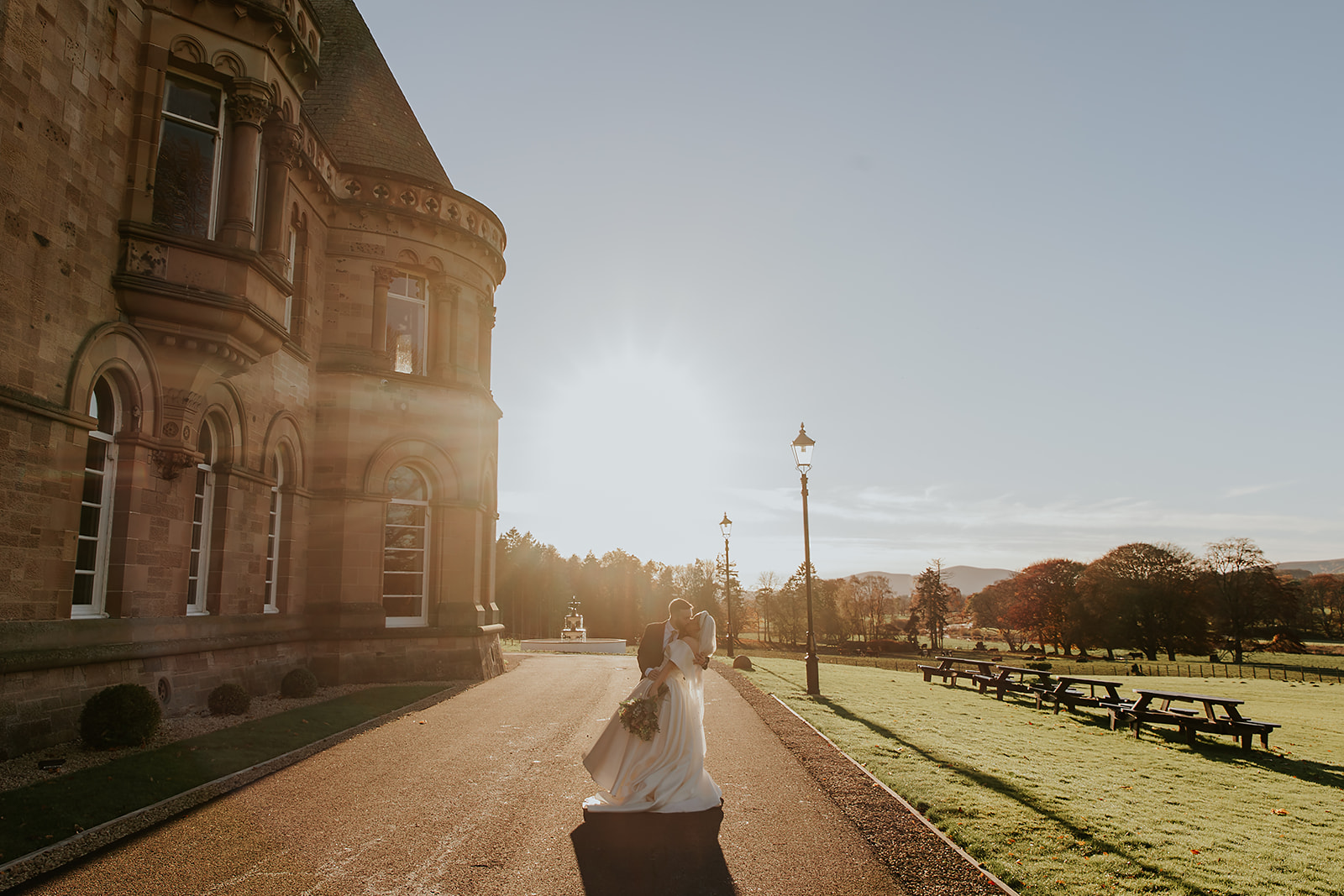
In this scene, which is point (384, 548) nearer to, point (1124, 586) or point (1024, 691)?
point (1024, 691)

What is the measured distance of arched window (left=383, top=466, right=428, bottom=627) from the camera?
18781 millimetres

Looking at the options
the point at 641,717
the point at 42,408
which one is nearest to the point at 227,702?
the point at 42,408

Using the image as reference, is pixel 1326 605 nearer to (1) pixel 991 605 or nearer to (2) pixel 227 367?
(1) pixel 991 605

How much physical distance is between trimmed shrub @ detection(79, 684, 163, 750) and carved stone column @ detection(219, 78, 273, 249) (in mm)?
6969

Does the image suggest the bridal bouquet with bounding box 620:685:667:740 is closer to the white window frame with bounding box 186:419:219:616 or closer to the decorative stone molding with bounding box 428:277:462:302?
the white window frame with bounding box 186:419:219:616

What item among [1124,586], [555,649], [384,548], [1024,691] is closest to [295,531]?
[384,548]

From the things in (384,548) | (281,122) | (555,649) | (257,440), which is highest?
(281,122)

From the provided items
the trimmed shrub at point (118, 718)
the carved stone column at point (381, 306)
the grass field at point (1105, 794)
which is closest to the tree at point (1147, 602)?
the grass field at point (1105, 794)

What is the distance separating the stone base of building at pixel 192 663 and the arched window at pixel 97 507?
0.49 metres

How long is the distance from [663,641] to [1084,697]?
13.6 m

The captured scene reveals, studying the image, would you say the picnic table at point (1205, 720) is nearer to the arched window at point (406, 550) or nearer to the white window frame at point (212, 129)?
the arched window at point (406, 550)

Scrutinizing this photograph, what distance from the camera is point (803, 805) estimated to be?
7.71 metres

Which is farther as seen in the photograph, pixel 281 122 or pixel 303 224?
pixel 303 224

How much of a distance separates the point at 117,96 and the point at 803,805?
13307 mm
